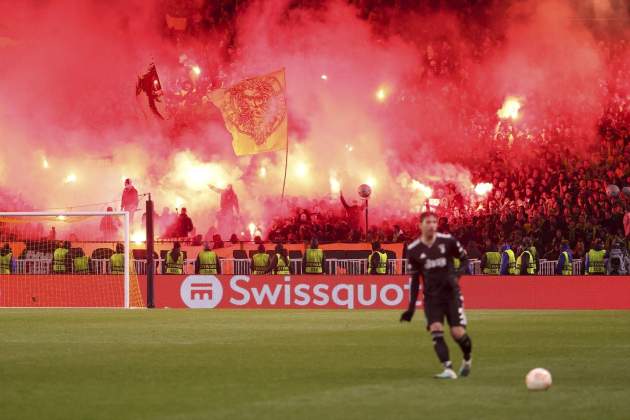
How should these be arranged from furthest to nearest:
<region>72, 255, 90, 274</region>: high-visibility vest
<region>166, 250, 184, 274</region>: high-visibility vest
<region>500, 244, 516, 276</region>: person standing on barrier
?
<region>72, 255, 90, 274</region>: high-visibility vest, <region>166, 250, 184, 274</region>: high-visibility vest, <region>500, 244, 516, 276</region>: person standing on barrier

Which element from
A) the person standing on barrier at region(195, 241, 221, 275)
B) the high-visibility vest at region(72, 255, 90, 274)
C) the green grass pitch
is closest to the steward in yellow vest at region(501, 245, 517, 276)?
the green grass pitch

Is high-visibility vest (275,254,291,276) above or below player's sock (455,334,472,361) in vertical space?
above

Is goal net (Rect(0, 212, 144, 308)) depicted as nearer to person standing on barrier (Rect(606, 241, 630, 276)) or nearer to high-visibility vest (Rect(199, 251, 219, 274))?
high-visibility vest (Rect(199, 251, 219, 274))

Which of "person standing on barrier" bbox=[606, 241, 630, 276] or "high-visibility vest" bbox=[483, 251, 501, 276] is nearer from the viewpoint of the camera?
"person standing on barrier" bbox=[606, 241, 630, 276]

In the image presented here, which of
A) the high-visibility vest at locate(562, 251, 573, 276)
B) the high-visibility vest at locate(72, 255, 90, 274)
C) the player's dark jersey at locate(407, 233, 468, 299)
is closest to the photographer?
the player's dark jersey at locate(407, 233, 468, 299)

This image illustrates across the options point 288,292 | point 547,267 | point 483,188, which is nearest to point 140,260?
point 288,292

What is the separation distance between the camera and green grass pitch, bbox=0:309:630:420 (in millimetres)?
9438

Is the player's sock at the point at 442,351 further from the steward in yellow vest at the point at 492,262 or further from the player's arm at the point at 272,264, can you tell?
the player's arm at the point at 272,264

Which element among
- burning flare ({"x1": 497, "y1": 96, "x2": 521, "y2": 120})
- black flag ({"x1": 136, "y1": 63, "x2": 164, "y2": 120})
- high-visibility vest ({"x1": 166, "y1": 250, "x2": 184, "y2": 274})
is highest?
black flag ({"x1": 136, "y1": 63, "x2": 164, "y2": 120})

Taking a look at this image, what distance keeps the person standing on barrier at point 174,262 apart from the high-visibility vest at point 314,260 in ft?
10.4

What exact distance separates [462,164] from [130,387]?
2968 centimetres

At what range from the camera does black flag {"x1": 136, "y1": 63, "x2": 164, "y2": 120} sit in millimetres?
45594

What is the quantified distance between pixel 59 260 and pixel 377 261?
7.78 metres

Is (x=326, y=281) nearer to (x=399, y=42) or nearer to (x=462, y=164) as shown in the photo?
(x=462, y=164)
